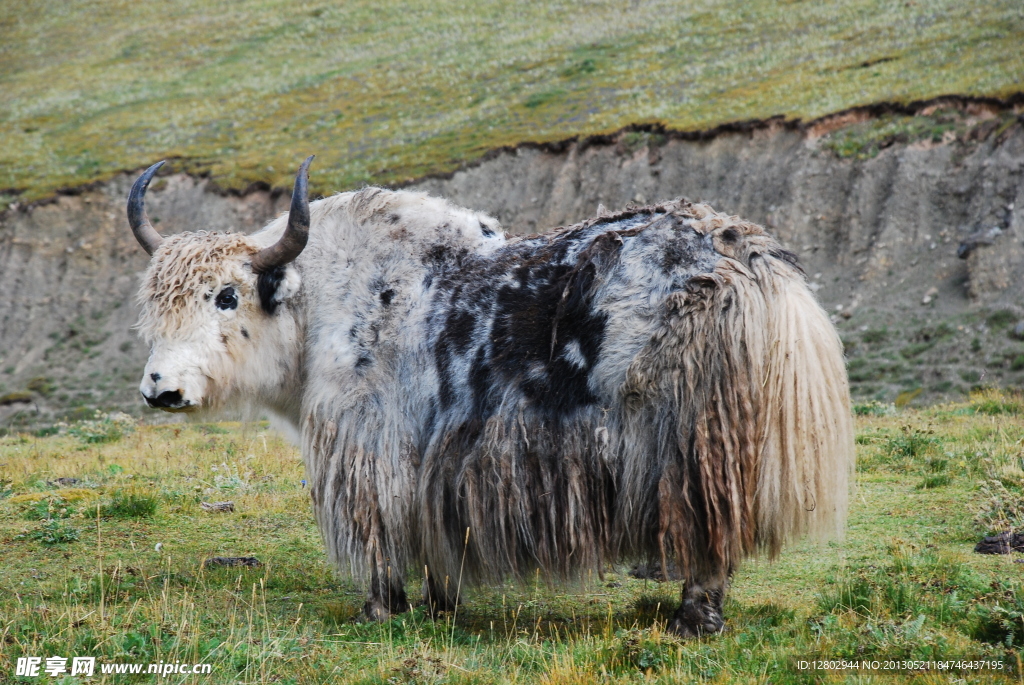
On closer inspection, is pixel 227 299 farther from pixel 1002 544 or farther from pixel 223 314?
pixel 1002 544

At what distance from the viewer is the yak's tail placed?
4.55 metres

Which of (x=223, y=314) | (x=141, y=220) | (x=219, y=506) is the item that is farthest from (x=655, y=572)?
(x=141, y=220)

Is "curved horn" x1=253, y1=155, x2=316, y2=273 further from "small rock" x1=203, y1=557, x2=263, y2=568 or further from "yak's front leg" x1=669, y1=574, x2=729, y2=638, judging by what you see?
"yak's front leg" x1=669, y1=574, x2=729, y2=638

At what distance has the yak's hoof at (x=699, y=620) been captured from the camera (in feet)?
15.5

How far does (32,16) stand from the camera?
205ft

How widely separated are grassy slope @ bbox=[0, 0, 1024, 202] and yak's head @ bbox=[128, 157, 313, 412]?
76.4 feet

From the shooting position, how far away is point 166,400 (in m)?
5.43

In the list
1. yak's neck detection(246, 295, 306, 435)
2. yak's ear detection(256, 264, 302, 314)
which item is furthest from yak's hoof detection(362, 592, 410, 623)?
yak's ear detection(256, 264, 302, 314)

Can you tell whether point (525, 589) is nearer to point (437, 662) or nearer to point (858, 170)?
point (437, 662)

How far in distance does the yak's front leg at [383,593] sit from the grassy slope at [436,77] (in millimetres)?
23653

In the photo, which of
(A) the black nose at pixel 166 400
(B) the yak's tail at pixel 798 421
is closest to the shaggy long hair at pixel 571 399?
(B) the yak's tail at pixel 798 421

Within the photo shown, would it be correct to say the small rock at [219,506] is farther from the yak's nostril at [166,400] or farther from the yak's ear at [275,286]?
the yak's ear at [275,286]

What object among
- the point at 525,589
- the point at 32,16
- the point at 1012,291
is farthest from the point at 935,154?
the point at 32,16

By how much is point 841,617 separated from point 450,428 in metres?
2.28
